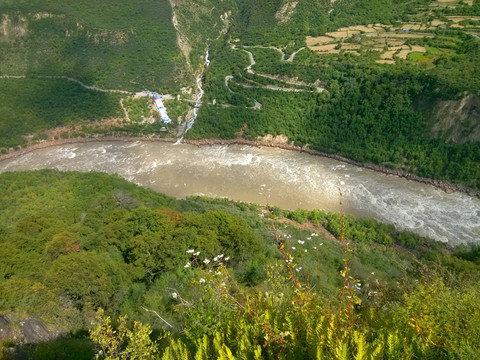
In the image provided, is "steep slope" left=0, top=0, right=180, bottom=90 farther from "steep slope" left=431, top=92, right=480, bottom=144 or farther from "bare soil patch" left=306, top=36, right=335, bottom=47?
"steep slope" left=431, top=92, right=480, bottom=144

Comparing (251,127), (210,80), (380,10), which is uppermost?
(380,10)

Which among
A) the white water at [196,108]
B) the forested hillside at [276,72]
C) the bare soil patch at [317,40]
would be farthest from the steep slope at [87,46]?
the bare soil patch at [317,40]

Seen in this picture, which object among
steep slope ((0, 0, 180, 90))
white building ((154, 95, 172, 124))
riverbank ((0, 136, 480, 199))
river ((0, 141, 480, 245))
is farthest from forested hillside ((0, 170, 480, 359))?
steep slope ((0, 0, 180, 90))

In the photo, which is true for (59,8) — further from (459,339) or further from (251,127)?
(459,339)

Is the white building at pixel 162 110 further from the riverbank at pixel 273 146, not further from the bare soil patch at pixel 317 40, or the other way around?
the bare soil patch at pixel 317 40

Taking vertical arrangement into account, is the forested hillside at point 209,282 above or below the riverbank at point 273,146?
above

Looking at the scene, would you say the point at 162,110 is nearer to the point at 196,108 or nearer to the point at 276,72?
the point at 196,108

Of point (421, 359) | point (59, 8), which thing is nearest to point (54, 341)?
point (421, 359)
